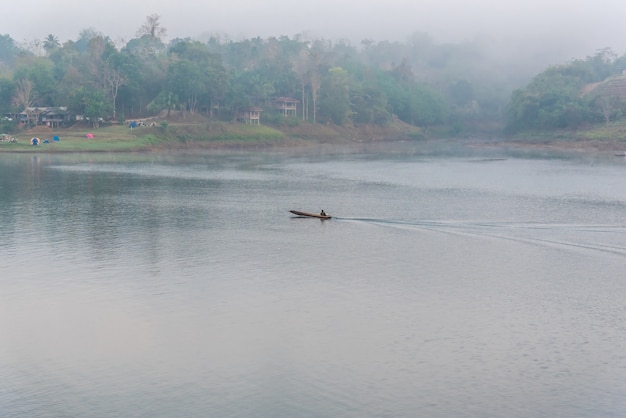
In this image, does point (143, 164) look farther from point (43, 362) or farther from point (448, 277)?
point (43, 362)

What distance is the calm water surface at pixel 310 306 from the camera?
25.7 m

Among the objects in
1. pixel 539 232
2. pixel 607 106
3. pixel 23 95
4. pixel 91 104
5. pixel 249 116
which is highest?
pixel 23 95

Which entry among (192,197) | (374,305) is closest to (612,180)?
(192,197)

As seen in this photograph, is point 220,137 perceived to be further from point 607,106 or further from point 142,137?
point 607,106

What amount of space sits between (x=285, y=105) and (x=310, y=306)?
153m

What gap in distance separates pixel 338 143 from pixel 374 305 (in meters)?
147

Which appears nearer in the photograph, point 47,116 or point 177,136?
point 177,136

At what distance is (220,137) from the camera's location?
156375mm

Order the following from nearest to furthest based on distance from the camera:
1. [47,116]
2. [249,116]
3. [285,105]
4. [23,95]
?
1. [47,116]
2. [23,95]
3. [249,116]
4. [285,105]

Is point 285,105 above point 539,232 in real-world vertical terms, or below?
above

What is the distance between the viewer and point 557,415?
24.2m

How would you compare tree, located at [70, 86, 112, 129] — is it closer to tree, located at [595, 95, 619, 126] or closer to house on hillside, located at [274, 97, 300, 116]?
house on hillside, located at [274, 97, 300, 116]

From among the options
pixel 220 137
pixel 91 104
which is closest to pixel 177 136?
pixel 220 137

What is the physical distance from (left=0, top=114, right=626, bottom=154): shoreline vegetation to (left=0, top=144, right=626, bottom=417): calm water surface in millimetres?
60133
